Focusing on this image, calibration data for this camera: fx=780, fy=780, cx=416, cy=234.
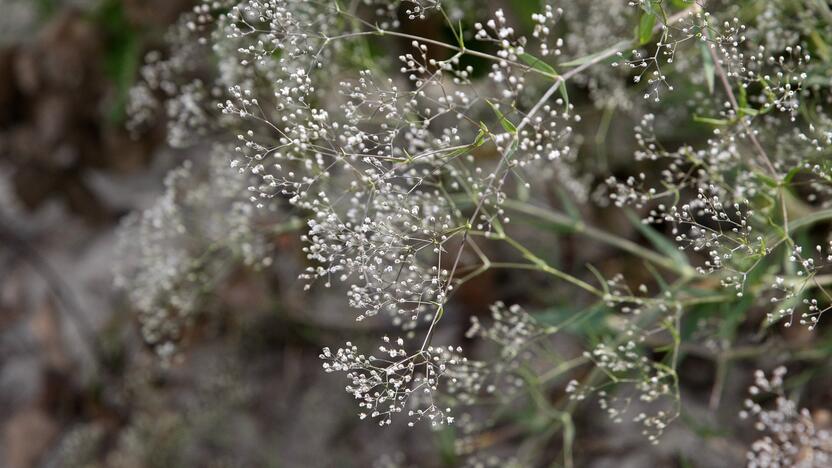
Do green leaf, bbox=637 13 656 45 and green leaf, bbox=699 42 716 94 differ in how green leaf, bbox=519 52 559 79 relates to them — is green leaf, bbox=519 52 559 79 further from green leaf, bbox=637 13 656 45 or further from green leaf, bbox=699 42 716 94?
green leaf, bbox=699 42 716 94

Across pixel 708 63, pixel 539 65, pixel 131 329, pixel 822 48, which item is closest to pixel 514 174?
pixel 539 65

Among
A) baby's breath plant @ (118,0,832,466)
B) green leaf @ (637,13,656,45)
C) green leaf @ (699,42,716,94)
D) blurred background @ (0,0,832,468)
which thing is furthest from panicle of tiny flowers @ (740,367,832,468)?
green leaf @ (637,13,656,45)

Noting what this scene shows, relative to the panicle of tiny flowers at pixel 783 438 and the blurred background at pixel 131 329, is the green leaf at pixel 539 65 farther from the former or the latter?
the blurred background at pixel 131 329

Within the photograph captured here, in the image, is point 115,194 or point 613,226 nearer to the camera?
point 613,226

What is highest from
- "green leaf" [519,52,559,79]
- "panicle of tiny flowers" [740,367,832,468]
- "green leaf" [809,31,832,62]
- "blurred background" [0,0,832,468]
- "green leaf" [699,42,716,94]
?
"green leaf" [809,31,832,62]

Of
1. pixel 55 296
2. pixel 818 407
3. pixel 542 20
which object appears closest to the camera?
pixel 542 20

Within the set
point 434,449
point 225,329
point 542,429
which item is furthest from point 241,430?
point 542,429

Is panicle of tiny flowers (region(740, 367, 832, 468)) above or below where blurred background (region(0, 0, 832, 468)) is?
above

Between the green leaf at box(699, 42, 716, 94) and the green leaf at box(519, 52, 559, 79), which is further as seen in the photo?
the green leaf at box(699, 42, 716, 94)

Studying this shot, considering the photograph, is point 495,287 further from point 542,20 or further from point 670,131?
point 542,20
